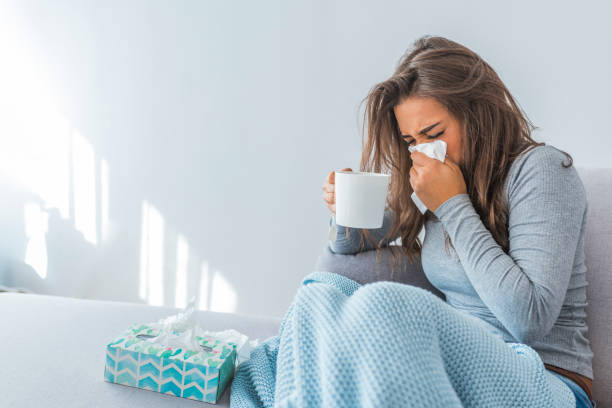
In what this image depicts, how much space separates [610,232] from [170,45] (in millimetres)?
1587

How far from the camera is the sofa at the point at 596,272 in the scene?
815 millimetres

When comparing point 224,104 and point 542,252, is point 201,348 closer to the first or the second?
point 542,252

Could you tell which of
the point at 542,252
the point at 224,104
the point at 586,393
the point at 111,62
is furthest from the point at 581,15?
the point at 111,62

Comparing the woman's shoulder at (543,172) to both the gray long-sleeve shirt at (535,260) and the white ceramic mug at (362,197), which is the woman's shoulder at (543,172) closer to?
the gray long-sleeve shirt at (535,260)

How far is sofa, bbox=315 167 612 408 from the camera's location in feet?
2.67

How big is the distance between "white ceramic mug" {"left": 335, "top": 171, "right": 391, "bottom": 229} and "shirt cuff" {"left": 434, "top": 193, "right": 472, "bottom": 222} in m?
0.12

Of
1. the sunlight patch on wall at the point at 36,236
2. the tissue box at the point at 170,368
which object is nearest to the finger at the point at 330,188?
the tissue box at the point at 170,368

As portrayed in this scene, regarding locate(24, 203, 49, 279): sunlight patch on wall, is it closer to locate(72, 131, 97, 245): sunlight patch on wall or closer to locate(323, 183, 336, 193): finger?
locate(72, 131, 97, 245): sunlight patch on wall

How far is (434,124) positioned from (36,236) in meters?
1.91

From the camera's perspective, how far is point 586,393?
742mm

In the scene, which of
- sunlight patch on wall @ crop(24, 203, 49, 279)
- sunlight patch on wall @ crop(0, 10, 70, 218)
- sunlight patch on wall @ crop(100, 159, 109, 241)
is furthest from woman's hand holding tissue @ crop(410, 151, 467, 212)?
sunlight patch on wall @ crop(24, 203, 49, 279)

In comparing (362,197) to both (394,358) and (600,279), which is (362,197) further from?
(600,279)

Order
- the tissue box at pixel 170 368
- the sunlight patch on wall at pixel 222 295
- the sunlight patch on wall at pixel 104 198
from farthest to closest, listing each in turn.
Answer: the sunlight patch on wall at pixel 104 198, the sunlight patch on wall at pixel 222 295, the tissue box at pixel 170 368

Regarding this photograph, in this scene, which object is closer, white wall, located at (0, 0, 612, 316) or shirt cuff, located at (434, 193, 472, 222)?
shirt cuff, located at (434, 193, 472, 222)
